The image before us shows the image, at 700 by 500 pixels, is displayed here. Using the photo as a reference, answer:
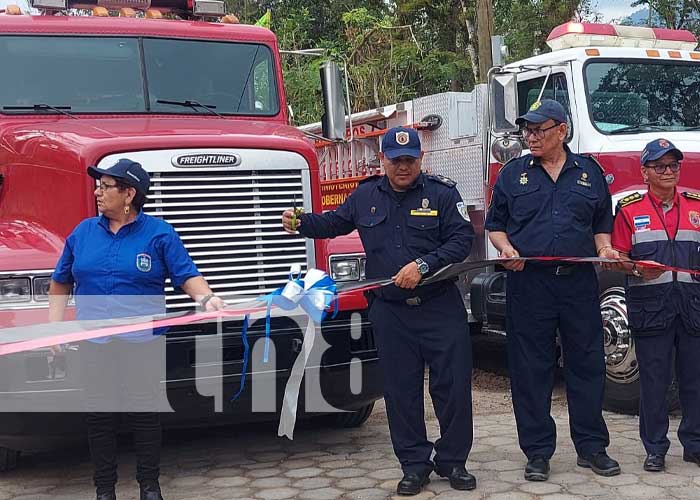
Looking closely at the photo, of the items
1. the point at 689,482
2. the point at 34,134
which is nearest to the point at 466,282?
the point at 689,482

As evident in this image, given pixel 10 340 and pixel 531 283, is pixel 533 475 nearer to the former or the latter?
pixel 531 283

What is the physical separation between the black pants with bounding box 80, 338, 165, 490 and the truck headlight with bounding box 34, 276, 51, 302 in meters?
0.39

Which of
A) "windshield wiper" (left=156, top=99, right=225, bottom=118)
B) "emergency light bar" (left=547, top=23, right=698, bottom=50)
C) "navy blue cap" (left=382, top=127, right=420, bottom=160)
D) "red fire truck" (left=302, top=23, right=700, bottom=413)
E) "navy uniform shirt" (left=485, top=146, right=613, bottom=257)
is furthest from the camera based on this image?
"emergency light bar" (left=547, top=23, right=698, bottom=50)

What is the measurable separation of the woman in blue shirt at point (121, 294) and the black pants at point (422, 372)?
916 mm

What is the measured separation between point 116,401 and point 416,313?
4.77 feet

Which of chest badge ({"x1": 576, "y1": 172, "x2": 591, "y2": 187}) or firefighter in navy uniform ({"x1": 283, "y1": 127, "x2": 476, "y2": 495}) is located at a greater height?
chest badge ({"x1": 576, "y1": 172, "x2": 591, "y2": 187})

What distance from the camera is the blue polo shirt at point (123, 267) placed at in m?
3.94

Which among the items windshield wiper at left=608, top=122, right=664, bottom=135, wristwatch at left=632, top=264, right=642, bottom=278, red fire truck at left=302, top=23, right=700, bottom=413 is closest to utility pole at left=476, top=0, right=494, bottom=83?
red fire truck at left=302, top=23, right=700, bottom=413

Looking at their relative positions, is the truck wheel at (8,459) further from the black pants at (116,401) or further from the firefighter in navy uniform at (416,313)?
the firefighter in navy uniform at (416,313)

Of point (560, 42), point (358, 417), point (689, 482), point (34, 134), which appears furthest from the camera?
point (560, 42)

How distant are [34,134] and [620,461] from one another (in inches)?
145

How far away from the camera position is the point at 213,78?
5895mm

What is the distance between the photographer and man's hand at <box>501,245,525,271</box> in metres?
4.43

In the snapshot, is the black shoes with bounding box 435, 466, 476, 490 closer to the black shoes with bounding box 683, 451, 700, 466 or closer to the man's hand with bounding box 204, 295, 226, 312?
the black shoes with bounding box 683, 451, 700, 466
